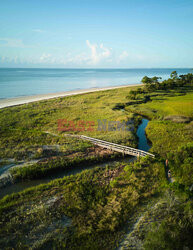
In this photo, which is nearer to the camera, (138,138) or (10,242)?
(10,242)

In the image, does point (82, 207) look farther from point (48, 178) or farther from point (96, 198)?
point (48, 178)

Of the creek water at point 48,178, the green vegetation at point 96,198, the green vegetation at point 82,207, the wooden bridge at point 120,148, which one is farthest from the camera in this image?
the wooden bridge at point 120,148

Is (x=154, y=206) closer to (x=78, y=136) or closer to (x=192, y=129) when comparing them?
(x=78, y=136)

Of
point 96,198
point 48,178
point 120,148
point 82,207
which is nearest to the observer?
point 82,207

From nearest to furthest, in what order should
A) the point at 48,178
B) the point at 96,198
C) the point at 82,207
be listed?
1. the point at 82,207
2. the point at 96,198
3. the point at 48,178

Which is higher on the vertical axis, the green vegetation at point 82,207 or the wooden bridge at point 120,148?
the wooden bridge at point 120,148

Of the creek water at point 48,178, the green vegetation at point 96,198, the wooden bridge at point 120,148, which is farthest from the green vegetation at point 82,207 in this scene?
the wooden bridge at point 120,148

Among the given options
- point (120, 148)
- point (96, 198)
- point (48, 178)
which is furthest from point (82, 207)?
point (120, 148)

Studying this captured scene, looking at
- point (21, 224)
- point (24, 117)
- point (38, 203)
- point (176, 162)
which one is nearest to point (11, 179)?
point (38, 203)

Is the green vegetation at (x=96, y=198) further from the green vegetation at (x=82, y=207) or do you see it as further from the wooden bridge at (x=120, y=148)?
the wooden bridge at (x=120, y=148)

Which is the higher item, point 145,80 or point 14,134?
point 145,80

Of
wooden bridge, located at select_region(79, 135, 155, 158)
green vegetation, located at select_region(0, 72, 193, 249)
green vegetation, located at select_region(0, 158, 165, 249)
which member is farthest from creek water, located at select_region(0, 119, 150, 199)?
green vegetation, located at select_region(0, 158, 165, 249)
